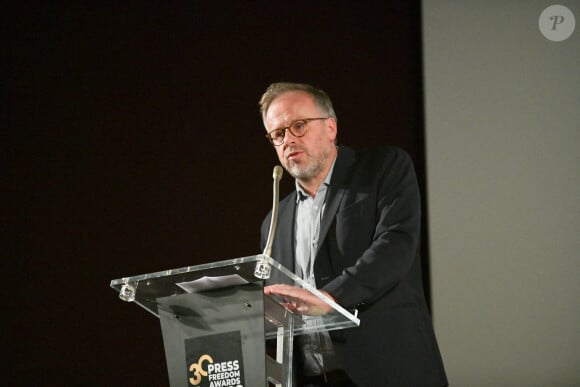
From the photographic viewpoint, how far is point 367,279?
2.18m

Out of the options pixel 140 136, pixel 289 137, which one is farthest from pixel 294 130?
pixel 140 136

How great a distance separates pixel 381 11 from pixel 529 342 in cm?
158

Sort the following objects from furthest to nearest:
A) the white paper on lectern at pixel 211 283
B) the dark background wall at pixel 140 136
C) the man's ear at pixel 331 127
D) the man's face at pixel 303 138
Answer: the dark background wall at pixel 140 136, the man's ear at pixel 331 127, the man's face at pixel 303 138, the white paper on lectern at pixel 211 283

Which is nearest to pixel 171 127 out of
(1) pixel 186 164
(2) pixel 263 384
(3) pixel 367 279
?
(1) pixel 186 164

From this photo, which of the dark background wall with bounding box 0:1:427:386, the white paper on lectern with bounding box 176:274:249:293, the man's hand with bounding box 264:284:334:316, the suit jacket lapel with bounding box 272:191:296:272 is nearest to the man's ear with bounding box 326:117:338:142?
the suit jacket lapel with bounding box 272:191:296:272

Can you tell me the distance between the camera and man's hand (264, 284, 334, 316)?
1751 mm

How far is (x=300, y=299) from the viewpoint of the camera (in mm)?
1763

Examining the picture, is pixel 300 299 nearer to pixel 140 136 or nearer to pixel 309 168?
pixel 309 168

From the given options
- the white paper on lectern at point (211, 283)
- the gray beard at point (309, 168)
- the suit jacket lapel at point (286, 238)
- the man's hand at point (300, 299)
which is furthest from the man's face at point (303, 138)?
the white paper on lectern at point (211, 283)

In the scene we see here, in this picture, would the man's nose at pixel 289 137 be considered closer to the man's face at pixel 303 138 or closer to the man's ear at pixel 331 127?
the man's face at pixel 303 138

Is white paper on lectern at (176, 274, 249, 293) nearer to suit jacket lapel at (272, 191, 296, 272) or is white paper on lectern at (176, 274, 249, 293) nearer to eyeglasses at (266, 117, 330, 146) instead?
suit jacket lapel at (272, 191, 296, 272)

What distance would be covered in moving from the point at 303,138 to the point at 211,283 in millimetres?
1100

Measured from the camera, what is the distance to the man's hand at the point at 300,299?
5.74 ft

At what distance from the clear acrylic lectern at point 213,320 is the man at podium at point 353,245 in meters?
0.45
